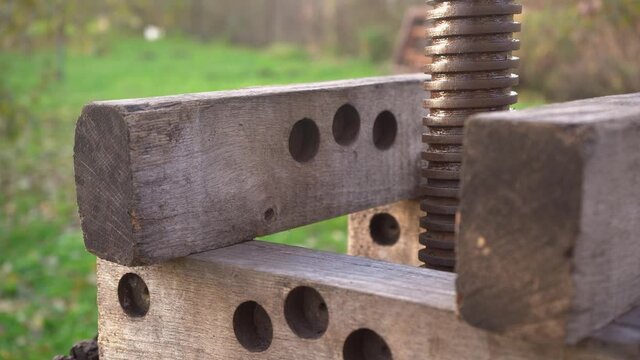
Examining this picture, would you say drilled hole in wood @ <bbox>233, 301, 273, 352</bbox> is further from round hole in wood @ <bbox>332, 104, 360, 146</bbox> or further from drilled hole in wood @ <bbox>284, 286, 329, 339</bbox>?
round hole in wood @ <bbox>332, 104, 360, 146</bbox>

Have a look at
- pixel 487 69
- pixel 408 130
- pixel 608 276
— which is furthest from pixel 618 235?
pixel 408 130

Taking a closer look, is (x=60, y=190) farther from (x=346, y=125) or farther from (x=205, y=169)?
(x=205, y=169)

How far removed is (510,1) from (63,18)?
13.3 ft

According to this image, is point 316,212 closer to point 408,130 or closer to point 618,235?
point 408,130

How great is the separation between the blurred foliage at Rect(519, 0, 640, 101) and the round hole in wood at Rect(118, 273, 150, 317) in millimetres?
6066

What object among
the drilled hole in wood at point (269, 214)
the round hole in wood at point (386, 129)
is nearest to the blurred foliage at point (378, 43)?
the round hole in wood at point (386, 129)

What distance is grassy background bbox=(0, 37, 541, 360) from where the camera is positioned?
4.98m

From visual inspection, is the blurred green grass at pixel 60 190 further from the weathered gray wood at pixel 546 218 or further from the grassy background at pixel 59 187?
the weathered gray wood at pixel 546 218

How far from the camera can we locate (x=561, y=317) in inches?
47.5

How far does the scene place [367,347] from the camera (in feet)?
5.07

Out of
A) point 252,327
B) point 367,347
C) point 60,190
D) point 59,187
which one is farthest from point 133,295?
point 59,187

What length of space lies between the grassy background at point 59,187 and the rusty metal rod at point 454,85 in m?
3.09

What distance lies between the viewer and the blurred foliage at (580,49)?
28.5 ft

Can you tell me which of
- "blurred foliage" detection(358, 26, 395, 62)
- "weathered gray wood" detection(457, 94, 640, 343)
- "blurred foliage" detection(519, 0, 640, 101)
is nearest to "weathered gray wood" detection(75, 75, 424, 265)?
"weathered gray wood" detection(457, 94, 640, 343)
